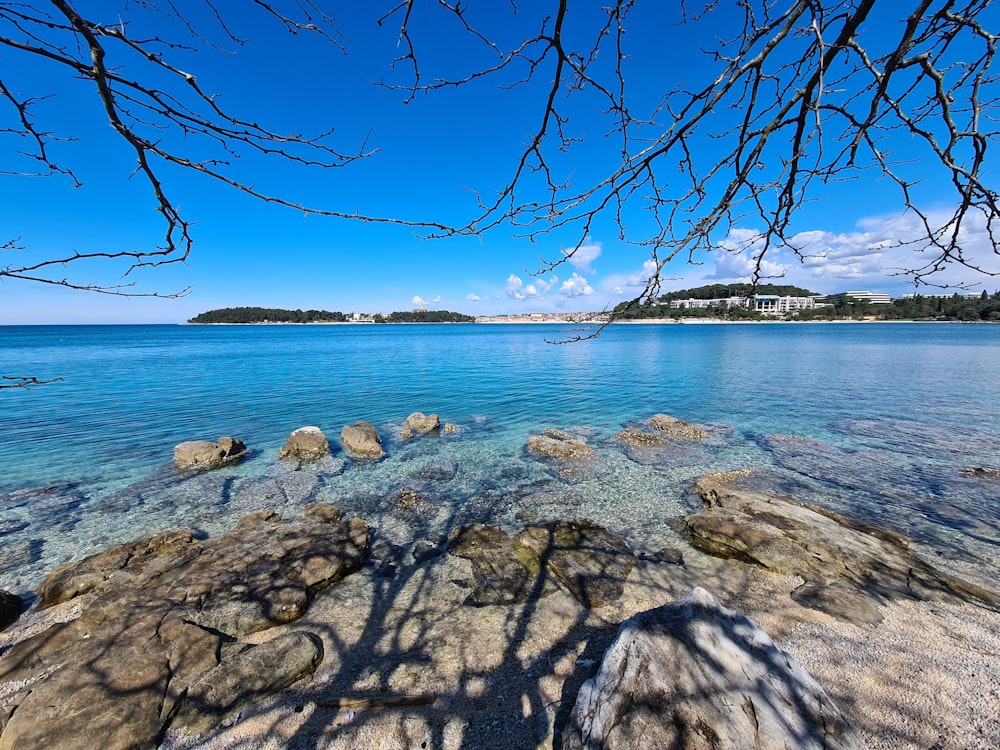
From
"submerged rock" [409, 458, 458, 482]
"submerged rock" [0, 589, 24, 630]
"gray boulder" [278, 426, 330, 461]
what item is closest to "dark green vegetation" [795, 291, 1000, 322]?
"submerged rock" [409, 458, 458, 482]

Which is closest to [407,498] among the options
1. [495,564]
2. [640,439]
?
[495,564]

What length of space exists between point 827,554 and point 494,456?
28.6 feet

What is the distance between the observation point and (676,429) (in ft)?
49.9

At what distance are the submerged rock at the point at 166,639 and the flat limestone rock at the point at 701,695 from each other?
3.49 m

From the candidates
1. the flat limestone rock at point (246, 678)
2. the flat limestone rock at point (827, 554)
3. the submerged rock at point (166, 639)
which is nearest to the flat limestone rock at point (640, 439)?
the flat limestone rock at point (827, 554)

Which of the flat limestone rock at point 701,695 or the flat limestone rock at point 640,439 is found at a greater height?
the flat limestone rock at point 701,695

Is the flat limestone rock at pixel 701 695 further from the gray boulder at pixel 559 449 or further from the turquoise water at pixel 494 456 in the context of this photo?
the gray boulder at pixel 559 449

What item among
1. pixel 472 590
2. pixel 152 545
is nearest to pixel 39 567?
pixel 152 545

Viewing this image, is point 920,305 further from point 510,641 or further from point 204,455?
point 204,455

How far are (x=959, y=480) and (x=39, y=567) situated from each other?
805 inches

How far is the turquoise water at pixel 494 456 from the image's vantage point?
8562 millimetres

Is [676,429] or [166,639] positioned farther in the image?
[676,429]

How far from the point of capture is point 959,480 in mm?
10281

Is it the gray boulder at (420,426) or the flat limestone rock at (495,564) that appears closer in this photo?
the flat limestone rock at (495,564)
